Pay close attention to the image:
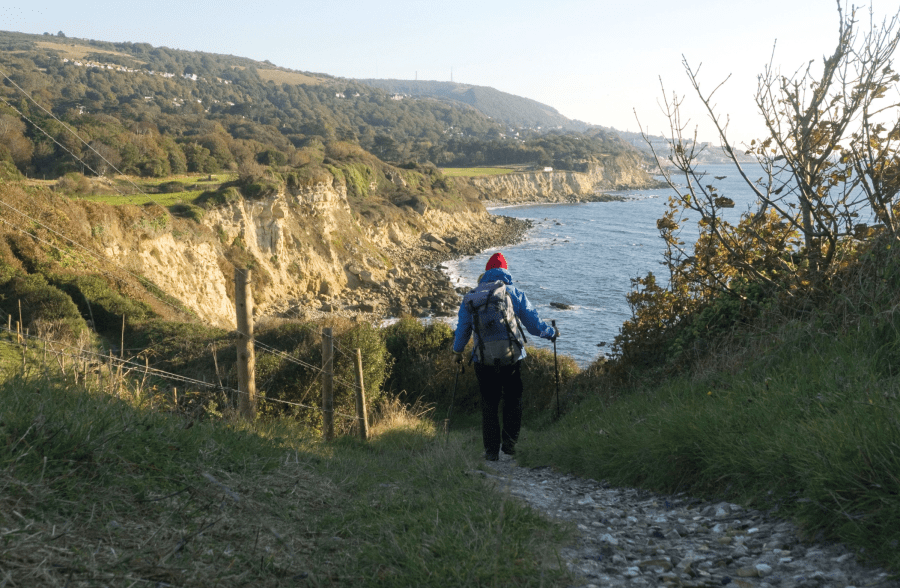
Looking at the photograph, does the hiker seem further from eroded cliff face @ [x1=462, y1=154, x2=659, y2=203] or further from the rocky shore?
eroded cliff face @ [x1=462, y1=154, x2=659, y2=203]

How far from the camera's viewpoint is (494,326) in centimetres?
671

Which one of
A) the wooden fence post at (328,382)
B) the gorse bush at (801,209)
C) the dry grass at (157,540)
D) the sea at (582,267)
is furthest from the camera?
the sea at (582,267)

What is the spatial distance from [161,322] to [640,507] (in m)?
22.8

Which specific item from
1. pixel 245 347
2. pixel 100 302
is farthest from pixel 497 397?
pixel 100 302

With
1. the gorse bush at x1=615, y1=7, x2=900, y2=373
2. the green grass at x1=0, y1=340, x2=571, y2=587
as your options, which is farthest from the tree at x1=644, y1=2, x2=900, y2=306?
the green grass at x1=0, y1=340, x2=571, y2=587

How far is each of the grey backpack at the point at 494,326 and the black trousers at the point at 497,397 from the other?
0.22 metres

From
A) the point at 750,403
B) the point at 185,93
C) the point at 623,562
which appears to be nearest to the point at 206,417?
the point at 623,562

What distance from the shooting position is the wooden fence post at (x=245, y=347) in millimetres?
8094

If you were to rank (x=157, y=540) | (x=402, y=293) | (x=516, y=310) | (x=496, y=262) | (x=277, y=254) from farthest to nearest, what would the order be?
(x=402, y=293), (x=277, y=254), (x=496, y=262), (x=516, y=310), (x=157, y=540)

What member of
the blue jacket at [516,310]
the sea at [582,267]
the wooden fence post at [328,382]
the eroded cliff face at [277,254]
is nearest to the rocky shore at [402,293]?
the eroded cliff face at [277,254]

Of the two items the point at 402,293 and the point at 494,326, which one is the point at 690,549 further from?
the point at 402,293

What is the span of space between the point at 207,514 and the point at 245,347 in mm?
5143

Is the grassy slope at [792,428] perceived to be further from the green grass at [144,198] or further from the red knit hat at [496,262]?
the green grass at [144,198]

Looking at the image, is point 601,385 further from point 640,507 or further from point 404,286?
point 404,286
